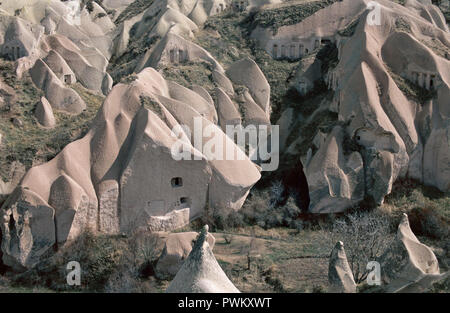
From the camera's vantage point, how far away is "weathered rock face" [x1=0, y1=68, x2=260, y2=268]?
27453mm

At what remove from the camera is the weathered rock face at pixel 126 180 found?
90.1 feet

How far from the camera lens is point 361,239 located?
26.9 metres

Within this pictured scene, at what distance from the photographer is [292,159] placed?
35312mm

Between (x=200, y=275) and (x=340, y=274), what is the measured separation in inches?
205

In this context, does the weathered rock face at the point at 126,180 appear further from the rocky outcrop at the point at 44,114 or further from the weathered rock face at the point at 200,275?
the weathered rock face at the point at 200,275

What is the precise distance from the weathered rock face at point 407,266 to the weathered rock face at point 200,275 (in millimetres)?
6083

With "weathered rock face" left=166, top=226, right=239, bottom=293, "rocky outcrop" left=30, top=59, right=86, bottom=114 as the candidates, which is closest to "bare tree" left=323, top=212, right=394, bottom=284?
"weathered rock face" left=166, top=226, right=239, bottom=293

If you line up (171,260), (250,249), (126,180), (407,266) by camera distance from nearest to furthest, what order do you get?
(407,266)
(171,260)
(250,249)
(126,180)

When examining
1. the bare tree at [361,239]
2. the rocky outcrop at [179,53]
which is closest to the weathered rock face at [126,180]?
the bare tree at [361,239]

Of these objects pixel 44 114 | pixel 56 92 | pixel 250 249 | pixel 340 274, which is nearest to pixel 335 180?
pixel 250 249

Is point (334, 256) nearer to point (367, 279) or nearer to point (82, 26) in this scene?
point (367, 279)

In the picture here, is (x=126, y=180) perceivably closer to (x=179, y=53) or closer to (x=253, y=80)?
(x=253, y=80)

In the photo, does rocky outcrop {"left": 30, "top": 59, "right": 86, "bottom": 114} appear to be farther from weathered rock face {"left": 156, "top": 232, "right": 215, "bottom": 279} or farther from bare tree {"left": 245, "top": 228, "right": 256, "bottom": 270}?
weathered rock face {"left": 156, "top": 232, "right": 215, "bottom": 279}

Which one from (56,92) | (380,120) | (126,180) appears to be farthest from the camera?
(56,92)
